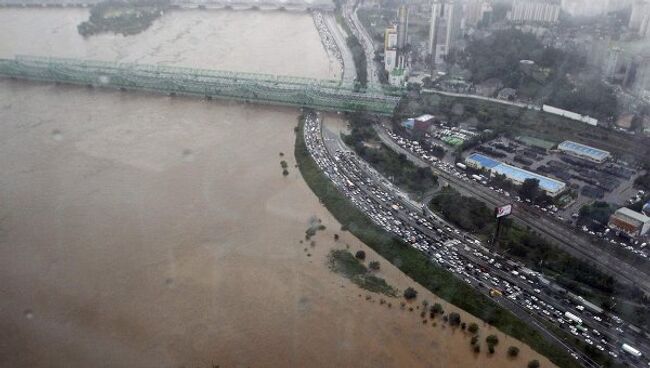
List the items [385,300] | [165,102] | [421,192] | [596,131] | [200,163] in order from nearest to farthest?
1. [385,300]
2. [421,192]
3. [200,163]
4. [596,131]
5. [165,102]

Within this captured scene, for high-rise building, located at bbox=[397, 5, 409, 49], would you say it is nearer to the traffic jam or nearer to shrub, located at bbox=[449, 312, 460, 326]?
the traffic jam

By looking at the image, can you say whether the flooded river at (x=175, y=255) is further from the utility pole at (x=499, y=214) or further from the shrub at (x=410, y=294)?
the utility pole at (x=499, y=214)

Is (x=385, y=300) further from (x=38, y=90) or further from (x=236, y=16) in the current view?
(x=236, y=16)

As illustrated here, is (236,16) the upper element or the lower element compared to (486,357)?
upper

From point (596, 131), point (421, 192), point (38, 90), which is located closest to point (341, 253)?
point (421, 192)

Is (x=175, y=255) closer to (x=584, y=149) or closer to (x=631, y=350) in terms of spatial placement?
(x=631, y=350)

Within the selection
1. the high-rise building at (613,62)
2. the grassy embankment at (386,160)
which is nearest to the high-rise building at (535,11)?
the high-rise building at (613,62)

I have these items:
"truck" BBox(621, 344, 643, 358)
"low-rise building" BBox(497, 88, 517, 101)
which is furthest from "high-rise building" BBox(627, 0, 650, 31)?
"truck" BBox(621, 344, 643, 358)

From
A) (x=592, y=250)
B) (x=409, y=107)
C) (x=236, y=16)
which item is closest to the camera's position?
(x=592, y=250)
